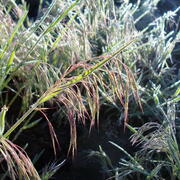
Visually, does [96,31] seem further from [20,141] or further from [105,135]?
[20,141]

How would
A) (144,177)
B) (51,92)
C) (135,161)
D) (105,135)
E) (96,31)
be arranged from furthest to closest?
(96,31)
(105,135)
(144,177)
(135,161)
(51,92)

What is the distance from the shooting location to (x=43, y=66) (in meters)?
1.10

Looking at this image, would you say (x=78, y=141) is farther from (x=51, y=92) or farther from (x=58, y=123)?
(x=51, y=92)

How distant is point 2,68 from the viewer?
3.13 ft

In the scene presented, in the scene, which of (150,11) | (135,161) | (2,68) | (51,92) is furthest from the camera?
(150,11)

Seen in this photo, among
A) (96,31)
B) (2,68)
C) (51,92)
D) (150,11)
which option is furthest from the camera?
(150,11)

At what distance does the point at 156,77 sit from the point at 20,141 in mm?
550

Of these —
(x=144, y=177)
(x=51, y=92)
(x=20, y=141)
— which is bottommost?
(x=144, y=177)

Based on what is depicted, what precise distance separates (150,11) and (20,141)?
0.89 meters

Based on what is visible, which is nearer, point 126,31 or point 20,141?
point 20,141

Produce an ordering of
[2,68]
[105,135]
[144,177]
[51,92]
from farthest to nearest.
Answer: [105,135]
[144,177]
[2,68]
[51,92]

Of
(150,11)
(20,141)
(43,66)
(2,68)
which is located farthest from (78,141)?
(150,11)

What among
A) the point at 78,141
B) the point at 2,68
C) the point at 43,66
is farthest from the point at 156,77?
the point at 2,68

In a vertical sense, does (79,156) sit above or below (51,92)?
below
